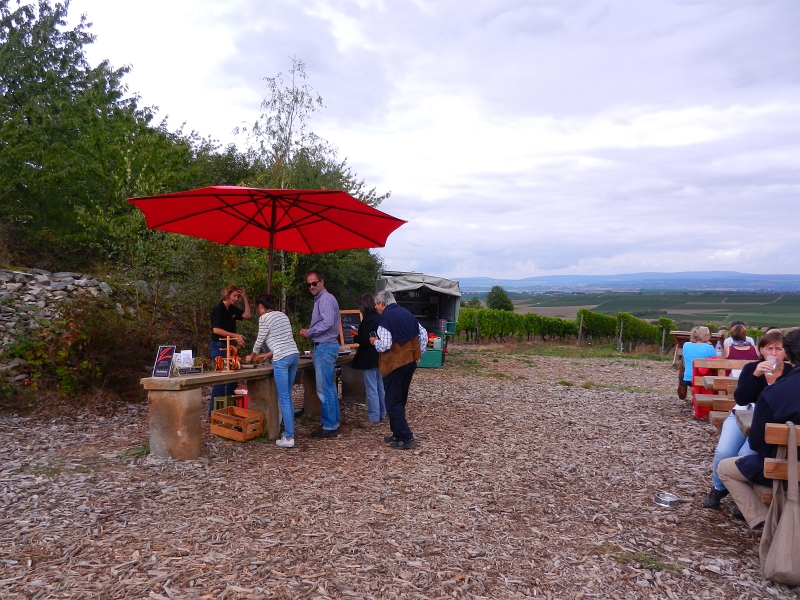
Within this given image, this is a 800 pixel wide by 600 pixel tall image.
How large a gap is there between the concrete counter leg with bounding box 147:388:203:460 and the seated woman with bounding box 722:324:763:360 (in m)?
7.20

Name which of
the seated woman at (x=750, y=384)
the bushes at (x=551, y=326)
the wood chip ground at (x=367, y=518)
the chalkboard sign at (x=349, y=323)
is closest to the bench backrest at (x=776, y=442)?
the wood chip ground at (x=367, y=518)

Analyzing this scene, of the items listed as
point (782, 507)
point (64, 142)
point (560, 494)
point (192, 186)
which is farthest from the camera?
point (192, 186)

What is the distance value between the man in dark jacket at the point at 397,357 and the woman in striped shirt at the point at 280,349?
882 mm

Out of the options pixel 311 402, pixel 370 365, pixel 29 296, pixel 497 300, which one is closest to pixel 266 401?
pixel 311 402

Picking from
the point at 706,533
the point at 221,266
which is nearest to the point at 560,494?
the point at 706,533

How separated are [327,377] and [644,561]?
11.8 feet

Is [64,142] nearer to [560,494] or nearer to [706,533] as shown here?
Answer: [560,494]

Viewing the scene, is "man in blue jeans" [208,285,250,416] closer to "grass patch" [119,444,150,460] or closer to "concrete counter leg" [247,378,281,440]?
"concrete counter leg" [247,378,281,440]

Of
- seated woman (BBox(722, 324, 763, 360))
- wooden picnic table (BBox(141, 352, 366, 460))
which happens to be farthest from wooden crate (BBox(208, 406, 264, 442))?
seated woman (BBox(722, 324, 763, 360))

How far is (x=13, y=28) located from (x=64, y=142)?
6753mm

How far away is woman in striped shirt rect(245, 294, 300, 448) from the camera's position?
5.86 metres

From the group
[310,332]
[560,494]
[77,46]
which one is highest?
[77,46]

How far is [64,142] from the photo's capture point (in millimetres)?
13320

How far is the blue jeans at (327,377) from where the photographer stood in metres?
6.28
